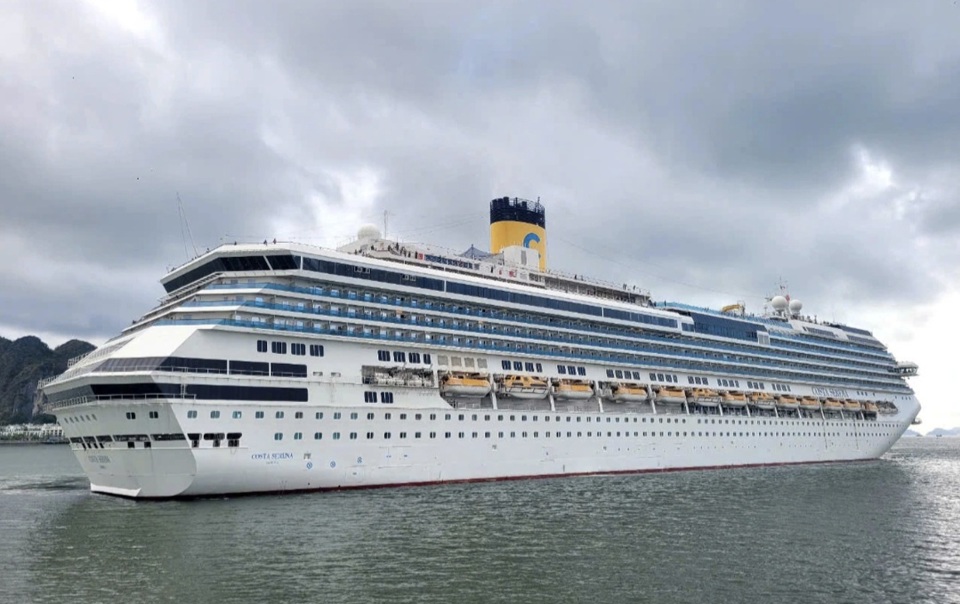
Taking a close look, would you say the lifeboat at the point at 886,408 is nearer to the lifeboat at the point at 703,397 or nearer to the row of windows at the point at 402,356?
the lifeboat at the point at 703,397

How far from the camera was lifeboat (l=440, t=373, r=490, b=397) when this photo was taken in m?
42.4

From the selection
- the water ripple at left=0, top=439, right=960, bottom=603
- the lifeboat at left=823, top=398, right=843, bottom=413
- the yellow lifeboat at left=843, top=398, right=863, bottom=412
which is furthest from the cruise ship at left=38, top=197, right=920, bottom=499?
the yellow lifeboat at left=843, top=398, right=863, bottom=412

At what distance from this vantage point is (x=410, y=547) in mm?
23156

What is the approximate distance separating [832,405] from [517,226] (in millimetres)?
41449

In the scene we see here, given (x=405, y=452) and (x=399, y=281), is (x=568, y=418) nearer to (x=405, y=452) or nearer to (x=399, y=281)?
(x=405, y=452)

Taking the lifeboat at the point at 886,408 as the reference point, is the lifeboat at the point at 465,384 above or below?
above

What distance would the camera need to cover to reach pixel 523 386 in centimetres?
4609

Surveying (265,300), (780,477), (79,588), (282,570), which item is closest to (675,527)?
(282,570)

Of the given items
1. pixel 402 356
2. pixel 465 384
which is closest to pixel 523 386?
pixel 465 384

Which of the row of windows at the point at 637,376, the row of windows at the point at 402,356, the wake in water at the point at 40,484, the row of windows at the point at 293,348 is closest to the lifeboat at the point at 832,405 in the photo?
the row of windows at the point at 637,376

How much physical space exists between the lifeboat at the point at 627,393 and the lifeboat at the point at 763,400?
16126 mm

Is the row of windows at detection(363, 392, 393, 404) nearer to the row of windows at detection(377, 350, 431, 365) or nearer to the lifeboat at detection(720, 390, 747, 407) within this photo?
the row of windows at detection(377, 350, 431, 365)

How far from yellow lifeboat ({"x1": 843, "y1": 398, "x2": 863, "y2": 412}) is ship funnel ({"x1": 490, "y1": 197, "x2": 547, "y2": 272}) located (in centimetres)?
3975

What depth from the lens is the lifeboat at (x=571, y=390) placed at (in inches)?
1902
